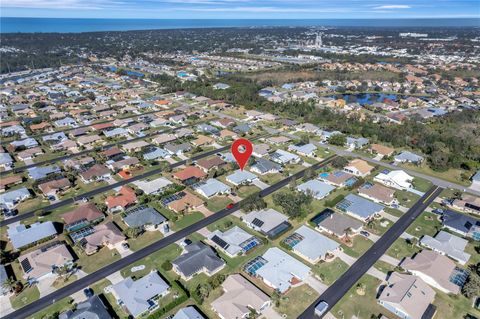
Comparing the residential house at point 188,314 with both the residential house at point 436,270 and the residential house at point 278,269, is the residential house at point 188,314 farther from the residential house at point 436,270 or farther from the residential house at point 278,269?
the residential house at point 436,270

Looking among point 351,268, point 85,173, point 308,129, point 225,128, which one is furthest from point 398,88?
point 85,173

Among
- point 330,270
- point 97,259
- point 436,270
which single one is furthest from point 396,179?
point 97,259

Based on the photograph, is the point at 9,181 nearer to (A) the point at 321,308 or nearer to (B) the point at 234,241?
(B) the point at 234,241

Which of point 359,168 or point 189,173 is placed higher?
point 189,173

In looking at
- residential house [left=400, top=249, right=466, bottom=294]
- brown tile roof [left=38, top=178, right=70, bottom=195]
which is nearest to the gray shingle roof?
brown tile roof [left=38, top=178, right=70, bottom=195]

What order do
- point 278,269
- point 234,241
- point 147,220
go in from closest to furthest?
point 278,269 → point 234,241 → point 147,220

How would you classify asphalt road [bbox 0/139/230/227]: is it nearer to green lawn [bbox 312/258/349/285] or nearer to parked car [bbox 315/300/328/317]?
green lawn [bbox 312/258/349/285]
